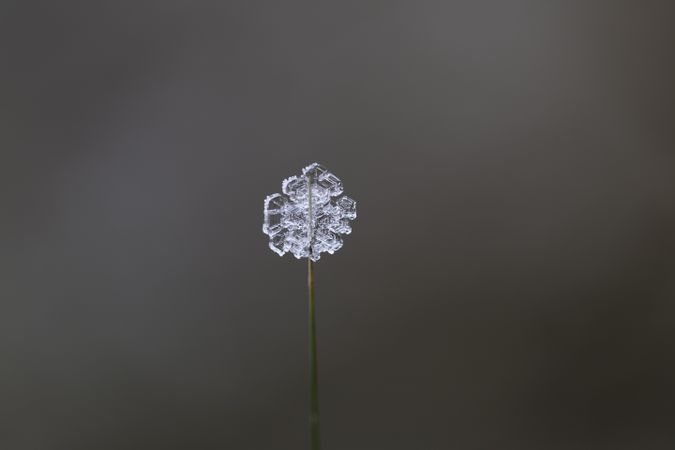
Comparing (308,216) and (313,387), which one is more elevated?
(308,216)

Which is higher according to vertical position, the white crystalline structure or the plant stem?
the white crystalline structure

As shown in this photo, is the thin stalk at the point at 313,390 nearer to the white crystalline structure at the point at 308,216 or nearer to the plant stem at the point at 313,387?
the plant stem at the point at 313,387

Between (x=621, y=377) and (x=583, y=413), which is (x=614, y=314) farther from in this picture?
(x=583, y=413)

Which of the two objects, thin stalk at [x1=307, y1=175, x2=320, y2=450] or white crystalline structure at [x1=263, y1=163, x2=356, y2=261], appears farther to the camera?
white crystalline structure at [x1=263, y1=163, x2=356, y2=261]

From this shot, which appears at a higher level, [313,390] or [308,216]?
[308,216]

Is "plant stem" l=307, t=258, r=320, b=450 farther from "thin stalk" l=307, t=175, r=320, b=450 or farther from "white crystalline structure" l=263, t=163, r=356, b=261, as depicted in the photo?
"white crystalline structure" l=263, t=163, r=356, b=261

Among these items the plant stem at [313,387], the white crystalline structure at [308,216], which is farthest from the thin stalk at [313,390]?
the white crystalline structure at [308,216]

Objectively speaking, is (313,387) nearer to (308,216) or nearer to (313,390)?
(313,390)

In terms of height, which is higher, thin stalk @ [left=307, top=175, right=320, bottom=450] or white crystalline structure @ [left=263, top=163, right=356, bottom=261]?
white crystalline structure @ [left=263, top=163, right=356, bottom=261]

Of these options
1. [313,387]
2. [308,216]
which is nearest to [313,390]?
[313,387]

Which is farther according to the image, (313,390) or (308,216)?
(308,216)

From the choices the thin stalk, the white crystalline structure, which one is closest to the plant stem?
the thin stalk

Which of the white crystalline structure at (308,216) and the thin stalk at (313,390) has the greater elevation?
the white crystalline structure at (308,216)
